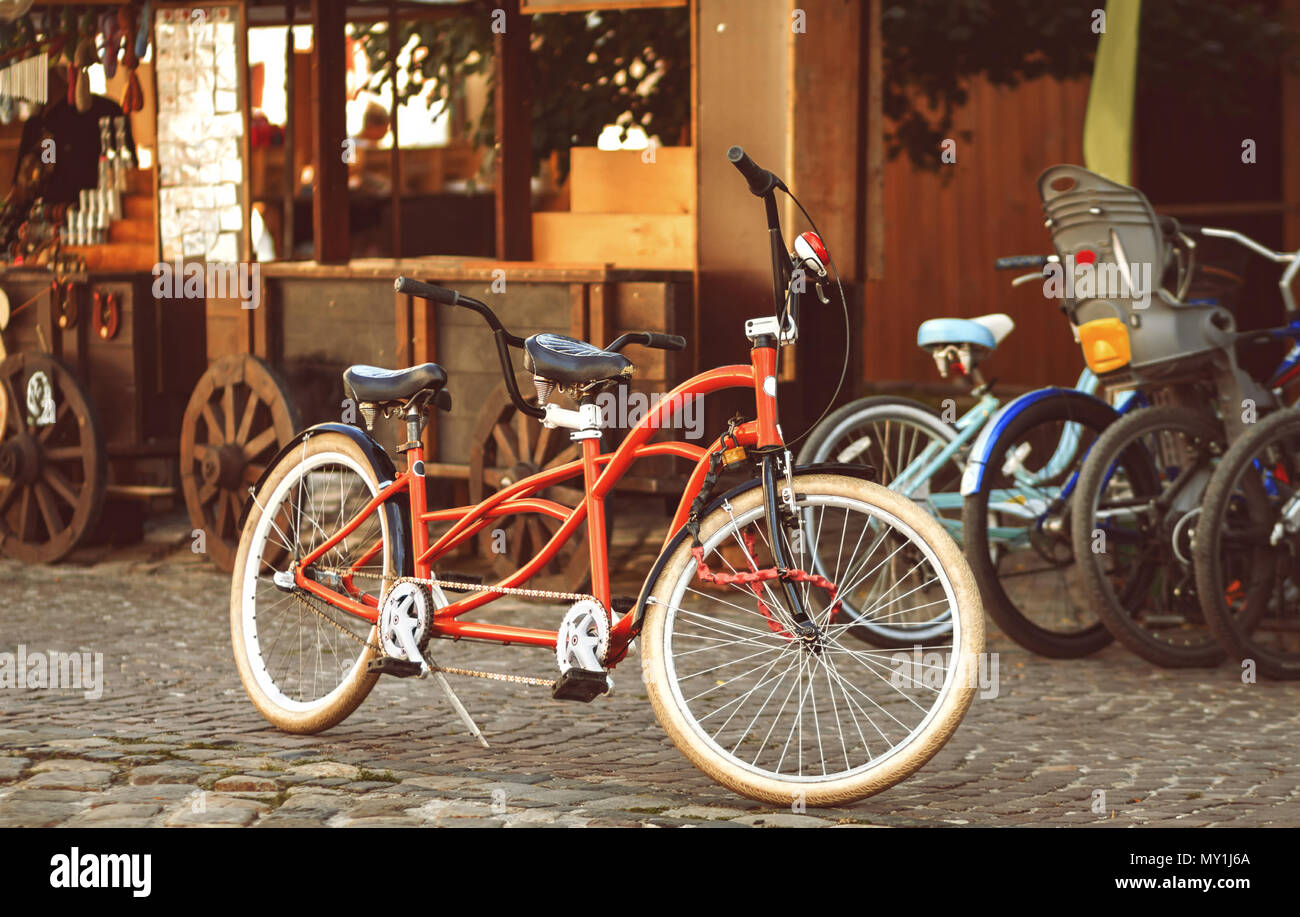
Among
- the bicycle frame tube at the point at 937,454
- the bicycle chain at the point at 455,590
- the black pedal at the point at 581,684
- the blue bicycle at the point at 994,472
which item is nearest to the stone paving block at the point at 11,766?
the bicycle chain at the point at 455,590

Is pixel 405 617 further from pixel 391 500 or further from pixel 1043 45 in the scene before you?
pixel 1043 45

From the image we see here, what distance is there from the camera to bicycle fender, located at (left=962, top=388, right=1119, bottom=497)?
668 centimetres

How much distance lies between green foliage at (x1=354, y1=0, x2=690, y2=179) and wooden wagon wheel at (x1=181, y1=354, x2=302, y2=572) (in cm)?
286

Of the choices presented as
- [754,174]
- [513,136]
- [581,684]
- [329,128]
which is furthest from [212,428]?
[754,174]

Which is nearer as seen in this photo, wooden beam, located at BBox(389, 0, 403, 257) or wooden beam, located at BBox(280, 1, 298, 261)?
wooden beam, located at BBox(389, 0, 403, 257)

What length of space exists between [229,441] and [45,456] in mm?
1047

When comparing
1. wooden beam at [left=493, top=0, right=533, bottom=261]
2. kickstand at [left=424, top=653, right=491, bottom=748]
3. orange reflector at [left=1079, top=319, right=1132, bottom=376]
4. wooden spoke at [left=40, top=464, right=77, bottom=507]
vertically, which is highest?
wooden beam at [left=493, top=0, right=533, bottom=261]

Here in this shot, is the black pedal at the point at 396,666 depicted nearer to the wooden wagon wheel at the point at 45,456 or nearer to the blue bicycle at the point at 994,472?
the blue bicycle at the point at 994,472

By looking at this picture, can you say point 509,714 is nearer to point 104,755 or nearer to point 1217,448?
point 104,755

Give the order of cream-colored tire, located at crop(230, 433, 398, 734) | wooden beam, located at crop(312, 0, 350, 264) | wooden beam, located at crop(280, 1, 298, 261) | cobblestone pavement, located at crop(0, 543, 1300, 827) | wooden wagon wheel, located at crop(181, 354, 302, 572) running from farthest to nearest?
wooden beam, located at crop(280, 1, 298, 261), wooden beam, located at crop(312, 0, 350, 264), wooden wagon wheel, located at crop(181, 354, 302, 572), cream-colored tire, located at crop(230, 433, 398, 734), cobblestone pavement, located at crop(0, 543, 1300, 827)

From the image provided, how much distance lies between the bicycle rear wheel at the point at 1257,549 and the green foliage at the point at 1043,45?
4.57 m

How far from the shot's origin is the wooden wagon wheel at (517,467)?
8070 mm

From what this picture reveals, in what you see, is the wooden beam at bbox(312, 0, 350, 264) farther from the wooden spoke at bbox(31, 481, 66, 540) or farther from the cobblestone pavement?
the cobblestone pavement

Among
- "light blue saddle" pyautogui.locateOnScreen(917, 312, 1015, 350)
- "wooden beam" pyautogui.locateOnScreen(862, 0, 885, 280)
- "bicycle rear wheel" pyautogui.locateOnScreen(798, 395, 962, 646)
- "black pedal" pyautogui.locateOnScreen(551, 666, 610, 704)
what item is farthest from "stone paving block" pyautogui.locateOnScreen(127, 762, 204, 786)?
"wooden beam" pyautogui.locateOnScreen(862, 0, 885, 280)
